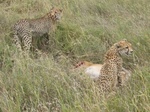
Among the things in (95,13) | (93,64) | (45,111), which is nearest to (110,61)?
(93,64)

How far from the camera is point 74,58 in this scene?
15.8ft

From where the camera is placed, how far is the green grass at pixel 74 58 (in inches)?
123

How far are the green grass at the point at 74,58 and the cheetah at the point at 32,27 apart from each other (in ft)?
0.35

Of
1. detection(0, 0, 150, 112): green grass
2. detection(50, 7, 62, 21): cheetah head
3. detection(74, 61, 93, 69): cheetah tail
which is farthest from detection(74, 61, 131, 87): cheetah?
detection(50, 7, 62, 21): cheetah head

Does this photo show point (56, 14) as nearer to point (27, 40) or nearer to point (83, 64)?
point (27, 40)

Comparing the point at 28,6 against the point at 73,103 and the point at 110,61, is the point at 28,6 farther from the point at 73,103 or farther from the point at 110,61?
the point at 73,103

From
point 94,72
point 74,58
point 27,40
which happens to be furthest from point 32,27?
point 94,72

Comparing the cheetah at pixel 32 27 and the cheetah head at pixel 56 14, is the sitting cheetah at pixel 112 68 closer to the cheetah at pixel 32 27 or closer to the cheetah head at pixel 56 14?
the cheetah at pixel 32 27

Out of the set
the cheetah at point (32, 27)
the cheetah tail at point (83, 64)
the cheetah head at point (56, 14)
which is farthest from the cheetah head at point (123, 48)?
the cheetah head at point (56, 14)

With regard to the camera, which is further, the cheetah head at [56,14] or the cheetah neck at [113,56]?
the cheetah head at [56,14]

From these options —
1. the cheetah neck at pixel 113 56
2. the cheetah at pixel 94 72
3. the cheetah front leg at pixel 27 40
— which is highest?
the cheetah neck at pixel 113 56

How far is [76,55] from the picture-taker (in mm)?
4762

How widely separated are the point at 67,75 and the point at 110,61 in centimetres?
53

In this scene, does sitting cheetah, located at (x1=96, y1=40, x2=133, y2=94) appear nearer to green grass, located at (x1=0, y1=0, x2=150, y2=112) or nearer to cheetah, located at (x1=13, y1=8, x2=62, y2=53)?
green grass, located at (x1=0, y1=0, x2=150, y2=112)
